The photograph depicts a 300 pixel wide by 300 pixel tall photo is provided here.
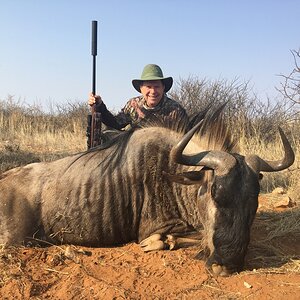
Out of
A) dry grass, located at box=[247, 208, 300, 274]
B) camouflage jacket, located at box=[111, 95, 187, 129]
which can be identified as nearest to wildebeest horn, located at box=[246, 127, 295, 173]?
dry grass, located at box=[247, 208, 300, 274]

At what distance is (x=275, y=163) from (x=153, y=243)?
1304 mm

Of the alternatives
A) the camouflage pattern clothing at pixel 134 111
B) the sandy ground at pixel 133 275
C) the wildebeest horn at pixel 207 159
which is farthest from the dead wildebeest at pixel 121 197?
the camouflage pattern clothing at pixel 134 111

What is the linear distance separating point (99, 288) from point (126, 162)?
1.37 meters

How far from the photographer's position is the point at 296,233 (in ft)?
14.6

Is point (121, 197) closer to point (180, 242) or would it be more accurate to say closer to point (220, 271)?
point (180, 242)

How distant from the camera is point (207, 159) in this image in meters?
3.51

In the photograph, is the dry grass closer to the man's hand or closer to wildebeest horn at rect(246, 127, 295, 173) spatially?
wildebeest horn at rect(246, 127, 295, 173)

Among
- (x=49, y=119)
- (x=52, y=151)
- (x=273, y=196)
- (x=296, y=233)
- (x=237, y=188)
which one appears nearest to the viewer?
(x=237, y=188)

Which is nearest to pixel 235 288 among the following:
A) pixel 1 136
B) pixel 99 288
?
pixel 99 288

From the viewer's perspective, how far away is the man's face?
5871 millimetres

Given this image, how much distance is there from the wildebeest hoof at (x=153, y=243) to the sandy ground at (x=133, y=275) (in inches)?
2.3

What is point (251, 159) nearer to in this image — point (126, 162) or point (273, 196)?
point (126, 162)

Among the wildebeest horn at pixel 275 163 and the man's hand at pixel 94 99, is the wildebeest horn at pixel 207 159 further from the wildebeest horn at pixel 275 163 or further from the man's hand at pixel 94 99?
the man's hand at pixel 94 99

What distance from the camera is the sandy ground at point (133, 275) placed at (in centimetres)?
307
